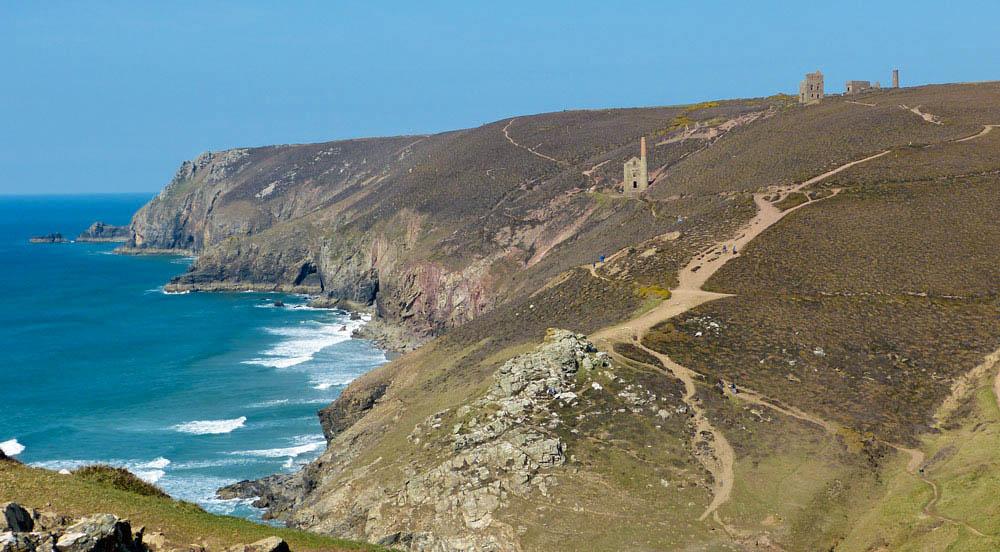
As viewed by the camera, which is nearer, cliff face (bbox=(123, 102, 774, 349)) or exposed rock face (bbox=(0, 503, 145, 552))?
exposed rock face (bbox=(0, 503, 145, 552))

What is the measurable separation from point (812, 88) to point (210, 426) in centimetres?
8368

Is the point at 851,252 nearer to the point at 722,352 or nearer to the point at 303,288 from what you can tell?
the point at 722,352

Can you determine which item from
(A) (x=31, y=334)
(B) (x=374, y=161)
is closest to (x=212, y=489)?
(A) (x=31, y=334)

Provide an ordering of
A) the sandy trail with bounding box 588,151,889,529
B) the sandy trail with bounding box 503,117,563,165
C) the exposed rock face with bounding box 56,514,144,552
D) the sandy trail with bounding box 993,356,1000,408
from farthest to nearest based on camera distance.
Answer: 1. the sandy trail with bounding box 503,117,563,165
2. the sandy trail with bounding box 993,356,1000,408
3. the sandy trail with bounding box 588,151,889,529
4. the exposed rock face with bounding box 56,514,144,552

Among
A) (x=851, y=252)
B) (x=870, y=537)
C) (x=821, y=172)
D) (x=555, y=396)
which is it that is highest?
(x=821, y=172)

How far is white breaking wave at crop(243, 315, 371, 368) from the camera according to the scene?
9350 centimetres

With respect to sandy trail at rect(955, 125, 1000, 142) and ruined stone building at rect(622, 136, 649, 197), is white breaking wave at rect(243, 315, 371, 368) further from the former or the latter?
sandy trail at rect(955, 125, 1000, 142)

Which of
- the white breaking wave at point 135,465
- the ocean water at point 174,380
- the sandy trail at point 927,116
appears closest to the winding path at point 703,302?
the sandy trail at point 927,116

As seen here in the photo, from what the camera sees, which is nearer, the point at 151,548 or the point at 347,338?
the point at 151,548

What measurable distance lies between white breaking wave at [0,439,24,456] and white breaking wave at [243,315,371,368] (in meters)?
26.8

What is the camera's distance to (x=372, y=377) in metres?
69.8

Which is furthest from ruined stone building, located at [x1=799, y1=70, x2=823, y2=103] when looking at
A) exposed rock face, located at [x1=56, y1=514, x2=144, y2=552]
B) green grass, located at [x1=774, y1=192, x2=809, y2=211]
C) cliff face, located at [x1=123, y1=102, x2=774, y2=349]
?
exposed rock face, located at [x1=56, y1=514, x2=144, y2=552]

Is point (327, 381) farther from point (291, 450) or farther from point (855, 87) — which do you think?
point (855, 87)

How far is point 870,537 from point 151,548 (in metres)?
26.8
